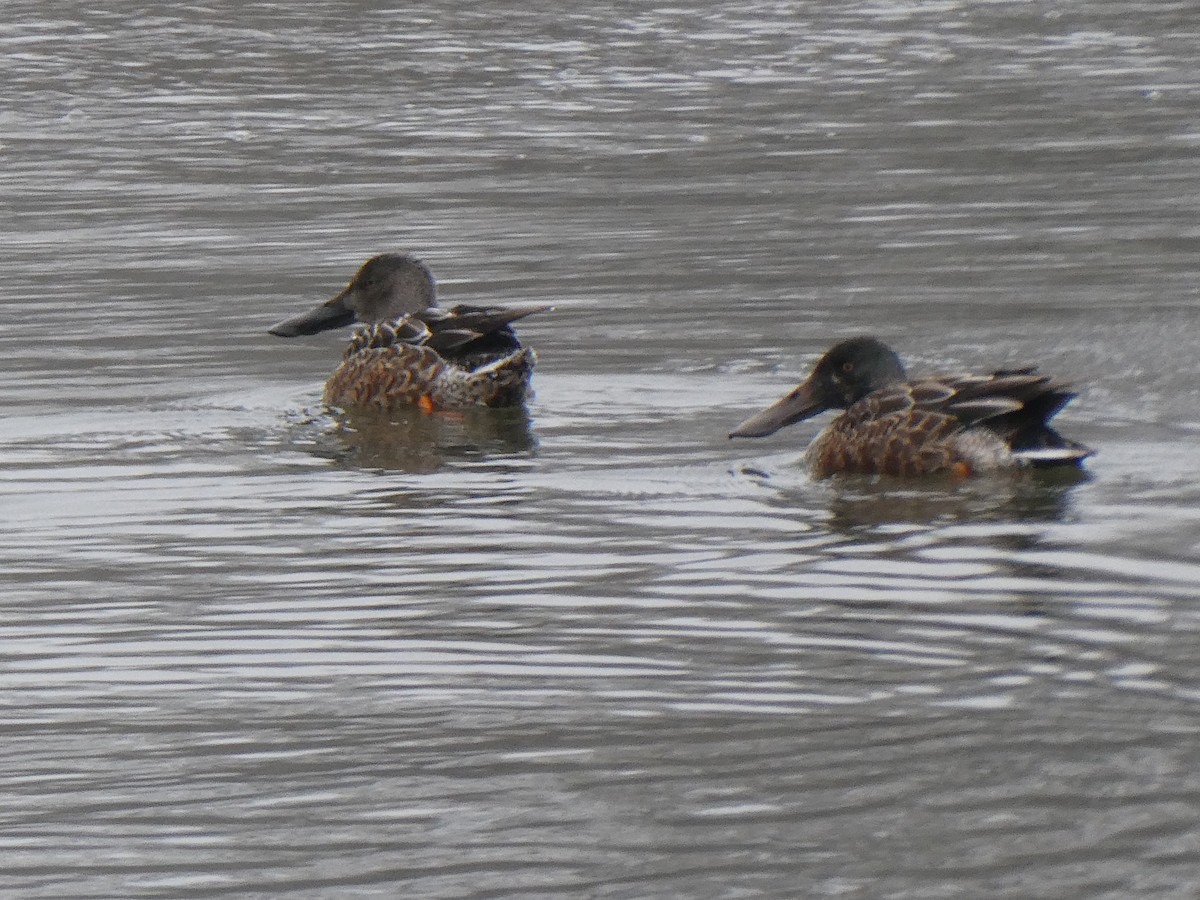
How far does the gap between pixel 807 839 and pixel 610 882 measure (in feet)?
1.45

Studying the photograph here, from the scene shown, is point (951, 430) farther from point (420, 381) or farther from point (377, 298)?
point (377, 298)

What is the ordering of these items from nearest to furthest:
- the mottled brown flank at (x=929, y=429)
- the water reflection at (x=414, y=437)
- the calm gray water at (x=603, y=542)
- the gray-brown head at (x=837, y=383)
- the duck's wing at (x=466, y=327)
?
the calm gray water at (x=603, y=542)
the mottled brown flank at (x=929, y=429)
the gray-brown head at (x=837, y=383)
the water reflection at (x=414, y=437)
the duck's wing at (x=466, y=327)

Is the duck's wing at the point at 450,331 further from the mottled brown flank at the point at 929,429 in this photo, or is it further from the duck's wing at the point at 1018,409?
the duck's wing at the point at 1018,409

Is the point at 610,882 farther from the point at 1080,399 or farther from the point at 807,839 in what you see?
the point at 1080,399

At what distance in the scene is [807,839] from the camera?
208 inches

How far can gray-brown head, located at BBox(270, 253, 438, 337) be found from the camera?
12156 millimetres

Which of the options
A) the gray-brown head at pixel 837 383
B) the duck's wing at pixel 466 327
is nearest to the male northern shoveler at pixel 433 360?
the duck's wing at pixel 466 327

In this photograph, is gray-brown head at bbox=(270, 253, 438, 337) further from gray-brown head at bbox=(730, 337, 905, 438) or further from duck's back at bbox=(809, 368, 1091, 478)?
duck's back at bbox=(809, 368, 1091, 478)

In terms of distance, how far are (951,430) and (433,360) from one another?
9.48ft

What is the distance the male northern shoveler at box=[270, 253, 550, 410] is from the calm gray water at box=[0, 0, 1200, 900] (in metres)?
0.20

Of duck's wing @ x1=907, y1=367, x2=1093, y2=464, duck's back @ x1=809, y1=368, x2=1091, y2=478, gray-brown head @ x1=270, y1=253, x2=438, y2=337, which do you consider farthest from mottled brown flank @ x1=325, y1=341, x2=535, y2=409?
duck's wing @ x1=907, y1=367, x2=1093, y2=464

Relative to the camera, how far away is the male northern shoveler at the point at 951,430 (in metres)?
9.28

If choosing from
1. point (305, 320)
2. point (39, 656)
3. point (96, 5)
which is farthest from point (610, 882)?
point (96, 5)

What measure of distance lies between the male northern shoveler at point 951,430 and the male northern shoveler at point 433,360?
1632mm
